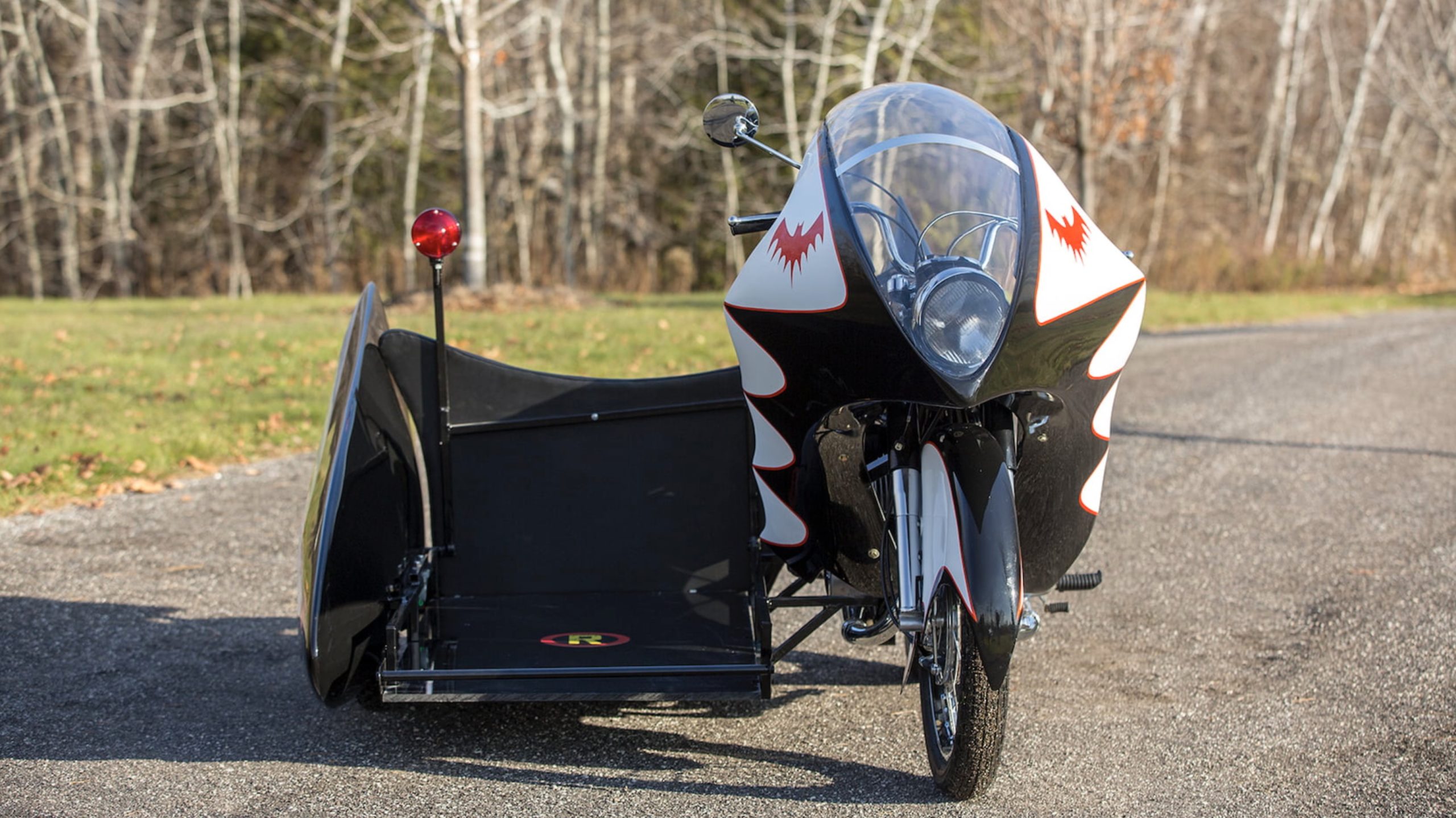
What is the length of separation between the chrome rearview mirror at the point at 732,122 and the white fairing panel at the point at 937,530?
1038 mm

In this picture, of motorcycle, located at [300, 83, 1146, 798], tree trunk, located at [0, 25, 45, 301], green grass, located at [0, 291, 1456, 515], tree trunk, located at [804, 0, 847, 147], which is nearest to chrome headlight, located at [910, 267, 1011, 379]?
motorcycle, located at [300, 83, 1146, 798]

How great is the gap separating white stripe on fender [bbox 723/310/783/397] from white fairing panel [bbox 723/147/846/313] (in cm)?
8

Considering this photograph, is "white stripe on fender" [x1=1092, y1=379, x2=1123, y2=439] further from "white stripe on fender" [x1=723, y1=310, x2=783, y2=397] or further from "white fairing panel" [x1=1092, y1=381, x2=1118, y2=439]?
"white stripe on fender" [x1=723, y1=310, x2=783, y2=397]

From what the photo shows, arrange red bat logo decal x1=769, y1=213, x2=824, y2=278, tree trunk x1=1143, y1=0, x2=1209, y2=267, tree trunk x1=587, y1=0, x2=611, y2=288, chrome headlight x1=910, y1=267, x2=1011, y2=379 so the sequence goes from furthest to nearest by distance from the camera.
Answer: tree trunk x1=1143, y1=0, x2=1209, y2=267
tree trunk x1=587, y1=0, x2=611, y2=288
red bat logo decal x1=769, y1=213, x2=824, y2=278
chrome headlight x1=910, y1=267, x2=1011, y2=379

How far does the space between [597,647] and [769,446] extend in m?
0.86

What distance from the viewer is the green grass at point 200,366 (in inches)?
293

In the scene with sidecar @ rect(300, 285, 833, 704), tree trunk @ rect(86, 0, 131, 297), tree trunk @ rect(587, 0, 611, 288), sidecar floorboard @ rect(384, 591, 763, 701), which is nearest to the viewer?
sidecar floorboard @ rect(384, 591, 763, 701)

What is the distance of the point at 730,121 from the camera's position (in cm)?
374

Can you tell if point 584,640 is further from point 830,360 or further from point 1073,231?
point 1073,231

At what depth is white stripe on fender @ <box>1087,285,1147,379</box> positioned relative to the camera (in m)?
3.14

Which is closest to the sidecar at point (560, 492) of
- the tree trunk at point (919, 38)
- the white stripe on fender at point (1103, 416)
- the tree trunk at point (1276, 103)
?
the white stripe on fender at point (1103, 416)

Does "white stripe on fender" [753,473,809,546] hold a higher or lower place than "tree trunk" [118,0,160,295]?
lower

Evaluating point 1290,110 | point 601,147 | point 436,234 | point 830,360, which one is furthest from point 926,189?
point 1290,110

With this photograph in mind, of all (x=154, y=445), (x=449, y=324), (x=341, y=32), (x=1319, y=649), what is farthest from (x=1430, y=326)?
(x=341, y=32)
